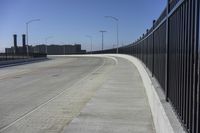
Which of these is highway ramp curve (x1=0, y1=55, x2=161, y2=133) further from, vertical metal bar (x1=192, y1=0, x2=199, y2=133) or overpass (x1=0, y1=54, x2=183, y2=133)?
vertical metal bar (x1=192, y1=0, x2=199, y2=133)

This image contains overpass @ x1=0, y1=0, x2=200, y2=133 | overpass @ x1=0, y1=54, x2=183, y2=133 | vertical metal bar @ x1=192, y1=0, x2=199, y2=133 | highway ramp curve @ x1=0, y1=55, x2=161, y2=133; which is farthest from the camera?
highway ramp curve @ x1=0, y1=55, x2=161, y2=133

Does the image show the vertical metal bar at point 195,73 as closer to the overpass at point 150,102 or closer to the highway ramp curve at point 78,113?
the overpass at point 150,102

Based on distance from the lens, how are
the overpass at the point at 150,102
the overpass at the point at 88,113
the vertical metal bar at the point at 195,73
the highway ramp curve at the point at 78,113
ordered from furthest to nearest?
1. the highway ramp curve at the point at 78,113
2. the overpass at the point at 88,113
3. the overpass at the point at 150,102
4. the vertical metal bar at the point at 195,73

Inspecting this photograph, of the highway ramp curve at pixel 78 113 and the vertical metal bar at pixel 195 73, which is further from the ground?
the vertical metal bar at pixel 195 73

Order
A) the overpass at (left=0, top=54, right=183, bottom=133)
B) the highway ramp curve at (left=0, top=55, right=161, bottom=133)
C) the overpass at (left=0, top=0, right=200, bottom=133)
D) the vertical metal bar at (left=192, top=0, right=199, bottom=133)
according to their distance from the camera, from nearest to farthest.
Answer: the vertical metal bar at (left=192, top=0, right=199, bottom=133), the overpass at (left=0, top=0, right=200, bottom=133), the overpass at (left=0, top=54, right=183, bottom=133), the highway ramp curve at (left=0, top=55, right=161, bottom=133)

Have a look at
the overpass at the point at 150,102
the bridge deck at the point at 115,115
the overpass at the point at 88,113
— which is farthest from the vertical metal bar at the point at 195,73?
the bridge deck at the point at 115,115

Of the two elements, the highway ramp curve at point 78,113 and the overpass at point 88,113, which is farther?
the highway ramp curve at point 78,113

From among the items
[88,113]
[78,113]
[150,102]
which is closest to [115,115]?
[88,113]

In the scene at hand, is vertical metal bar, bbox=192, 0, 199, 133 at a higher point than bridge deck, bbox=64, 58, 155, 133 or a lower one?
higher

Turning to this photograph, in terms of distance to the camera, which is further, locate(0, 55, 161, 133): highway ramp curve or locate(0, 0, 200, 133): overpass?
locate(0, 55, 161, 133): highway ramp curve

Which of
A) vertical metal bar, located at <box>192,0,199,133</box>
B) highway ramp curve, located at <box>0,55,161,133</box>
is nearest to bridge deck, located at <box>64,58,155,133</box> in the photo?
highway ramp curve, located at <box>0,55,161,133</box>

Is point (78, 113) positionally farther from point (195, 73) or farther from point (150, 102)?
point (195, 73)

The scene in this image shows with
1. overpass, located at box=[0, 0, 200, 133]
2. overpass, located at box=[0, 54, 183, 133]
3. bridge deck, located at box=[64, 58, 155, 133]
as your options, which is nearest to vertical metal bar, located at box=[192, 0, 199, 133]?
overpass, located at box=[0, 0, 200, 133]

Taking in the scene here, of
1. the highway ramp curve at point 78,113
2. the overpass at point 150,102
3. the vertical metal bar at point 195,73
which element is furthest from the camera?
the highway ramp curve at point 78,113
